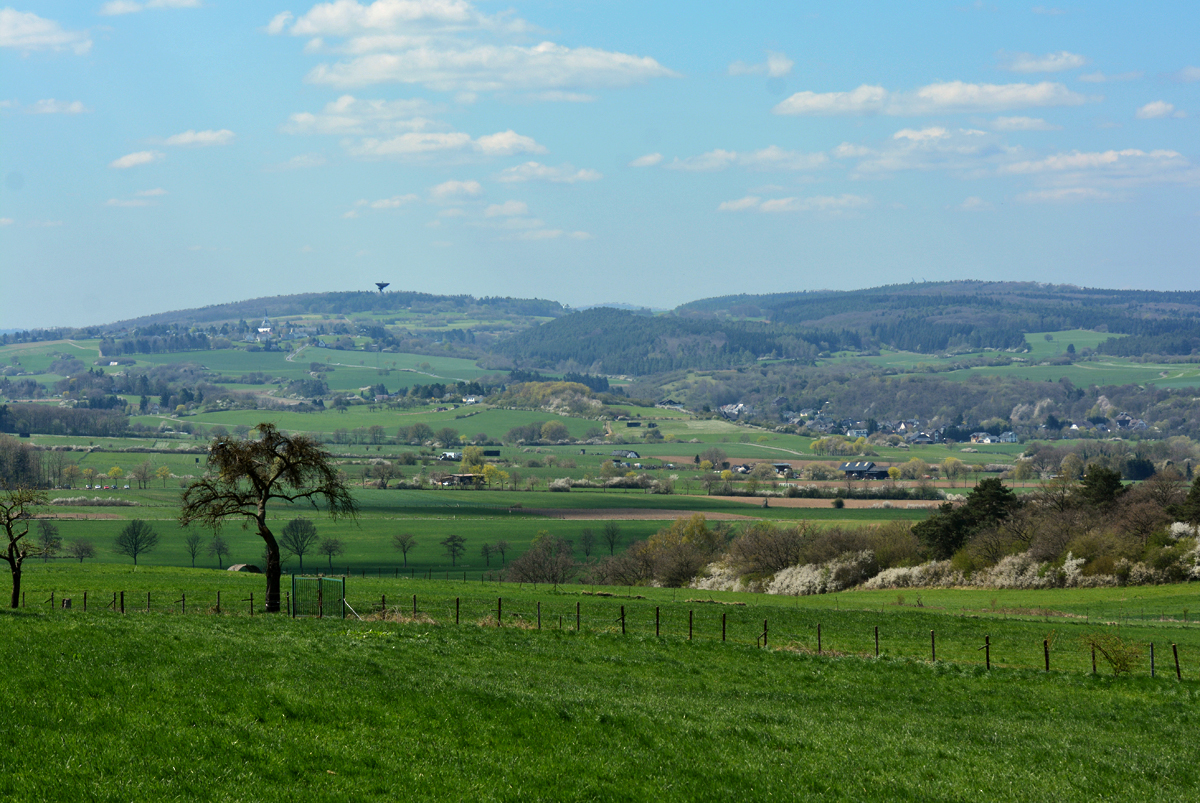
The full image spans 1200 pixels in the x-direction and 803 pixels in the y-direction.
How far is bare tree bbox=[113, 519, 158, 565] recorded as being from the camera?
328 ft

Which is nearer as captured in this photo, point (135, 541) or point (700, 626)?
point (700, 626)

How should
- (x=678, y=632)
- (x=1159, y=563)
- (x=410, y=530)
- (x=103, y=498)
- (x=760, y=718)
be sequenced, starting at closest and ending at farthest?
(x=760, y=718)
(x=678, y=632)
(x=1159, y=563)
(x=410, y=530)
(x=103, y=498)

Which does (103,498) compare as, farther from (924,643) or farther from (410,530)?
(924,643)

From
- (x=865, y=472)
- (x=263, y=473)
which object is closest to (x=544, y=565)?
(x=263, y=473)

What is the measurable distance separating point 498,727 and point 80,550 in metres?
91.5

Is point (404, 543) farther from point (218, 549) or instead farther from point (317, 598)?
point (317, 598)

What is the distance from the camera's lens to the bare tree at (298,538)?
102 meters

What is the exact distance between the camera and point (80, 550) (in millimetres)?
96375

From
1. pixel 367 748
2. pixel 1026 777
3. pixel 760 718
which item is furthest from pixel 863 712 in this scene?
pixel 367 748

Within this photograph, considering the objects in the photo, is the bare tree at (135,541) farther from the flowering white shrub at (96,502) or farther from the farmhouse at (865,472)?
the farmhouse at (865,472)

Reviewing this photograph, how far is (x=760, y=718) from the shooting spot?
839 inches

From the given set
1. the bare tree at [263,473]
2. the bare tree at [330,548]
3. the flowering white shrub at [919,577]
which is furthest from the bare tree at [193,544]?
the bare tree at [263,473]

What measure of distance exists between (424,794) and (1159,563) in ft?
212

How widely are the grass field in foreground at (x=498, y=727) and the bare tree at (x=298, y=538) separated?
77.5 meters
